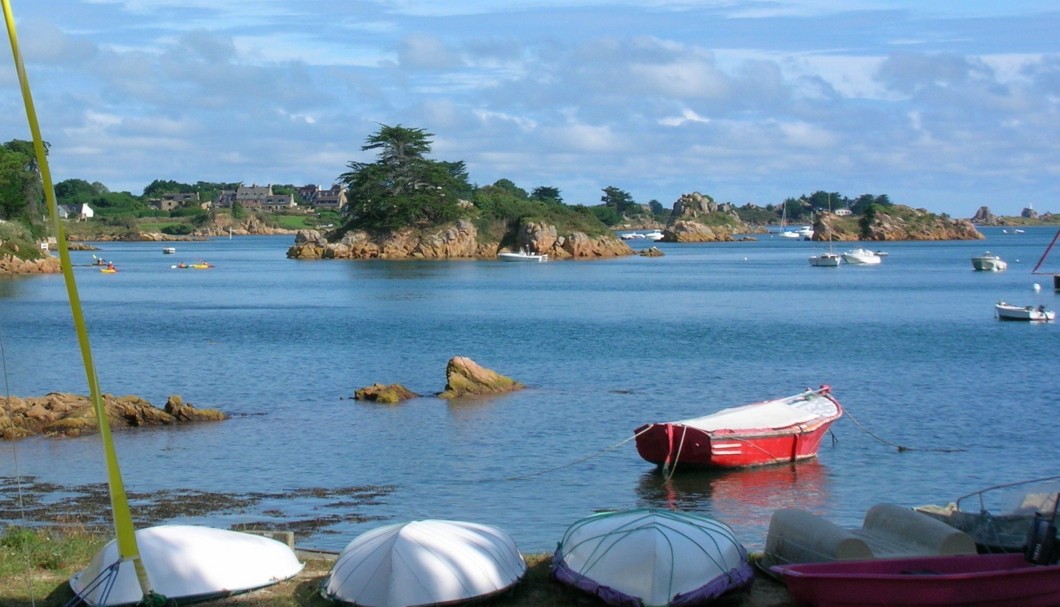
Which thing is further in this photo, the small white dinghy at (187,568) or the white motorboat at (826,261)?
the white motorboat at (826,261)

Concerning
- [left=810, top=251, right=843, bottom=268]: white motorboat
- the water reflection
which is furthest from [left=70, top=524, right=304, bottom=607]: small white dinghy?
[left=810, top=251, right=843, bottom=268]: white motorboat

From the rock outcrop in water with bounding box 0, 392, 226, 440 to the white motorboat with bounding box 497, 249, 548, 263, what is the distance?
340 feet

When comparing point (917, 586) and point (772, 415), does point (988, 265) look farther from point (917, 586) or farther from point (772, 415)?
point (917, 586)

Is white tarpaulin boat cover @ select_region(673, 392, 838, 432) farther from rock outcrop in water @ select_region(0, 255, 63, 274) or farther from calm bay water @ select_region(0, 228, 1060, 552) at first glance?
rock outcrop in water @ select_region(0, 255, 63, 274)

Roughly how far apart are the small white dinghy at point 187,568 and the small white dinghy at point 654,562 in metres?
3.03

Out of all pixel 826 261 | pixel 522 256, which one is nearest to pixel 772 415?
pixel 826 261

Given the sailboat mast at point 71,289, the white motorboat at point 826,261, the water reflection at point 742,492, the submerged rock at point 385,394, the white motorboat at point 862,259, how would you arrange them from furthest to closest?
the white motorboat at point 862,259
the white motorboat at point 826,261
the submerged rock at point 385,394
the water reflection at point 742,492
the sailboat mast at point 71,289

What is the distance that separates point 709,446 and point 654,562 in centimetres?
1232

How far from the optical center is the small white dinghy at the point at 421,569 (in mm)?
11633

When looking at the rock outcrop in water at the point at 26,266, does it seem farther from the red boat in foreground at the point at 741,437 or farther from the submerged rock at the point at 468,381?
the red boat in foreground at the point at 741,437

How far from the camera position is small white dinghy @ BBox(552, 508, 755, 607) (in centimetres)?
1167

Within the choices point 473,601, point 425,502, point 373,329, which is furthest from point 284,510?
point 373,329

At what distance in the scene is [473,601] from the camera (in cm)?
1176

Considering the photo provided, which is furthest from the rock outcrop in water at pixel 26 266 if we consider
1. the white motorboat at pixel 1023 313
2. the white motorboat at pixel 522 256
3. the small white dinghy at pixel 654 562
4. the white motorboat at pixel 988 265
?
the small white dinghy at pixel 654 562
